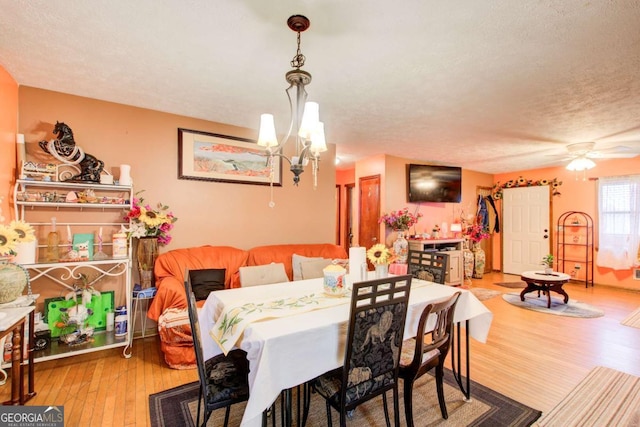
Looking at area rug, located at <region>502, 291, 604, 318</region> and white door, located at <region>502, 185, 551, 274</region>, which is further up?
white door, located at <region>502, 185, 551, 274</region>

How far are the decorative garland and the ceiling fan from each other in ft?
4.81

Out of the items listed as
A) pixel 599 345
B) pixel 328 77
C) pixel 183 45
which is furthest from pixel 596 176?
pixel 183 45

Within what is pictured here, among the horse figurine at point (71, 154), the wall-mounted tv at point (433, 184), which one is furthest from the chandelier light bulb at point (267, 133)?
the wall-mounted tv at point (433, 184)

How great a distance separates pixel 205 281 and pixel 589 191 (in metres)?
7.32

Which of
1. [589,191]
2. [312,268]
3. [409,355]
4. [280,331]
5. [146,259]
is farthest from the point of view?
[589,191]

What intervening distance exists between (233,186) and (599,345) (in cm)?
446

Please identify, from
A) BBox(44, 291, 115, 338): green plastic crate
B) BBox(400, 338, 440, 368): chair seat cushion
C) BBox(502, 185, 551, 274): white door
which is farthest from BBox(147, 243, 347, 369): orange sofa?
BBox(502, 185, 551, 274): white door

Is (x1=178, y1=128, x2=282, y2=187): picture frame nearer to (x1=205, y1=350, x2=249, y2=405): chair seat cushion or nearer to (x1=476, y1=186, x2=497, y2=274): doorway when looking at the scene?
(x1=205, y1=350, x2=249, y2=405): chair seat cushion

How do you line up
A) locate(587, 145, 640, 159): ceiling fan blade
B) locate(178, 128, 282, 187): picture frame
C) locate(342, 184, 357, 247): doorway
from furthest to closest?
locate(342, 184, 357, 247): doorway → locate(587, 145, 640, 159): ceiling fan blade → locate(178, 128, 282, 187): picture frame

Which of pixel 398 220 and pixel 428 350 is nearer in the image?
pixel 428 350

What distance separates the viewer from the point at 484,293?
5227 mm

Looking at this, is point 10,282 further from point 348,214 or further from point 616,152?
point 616,152

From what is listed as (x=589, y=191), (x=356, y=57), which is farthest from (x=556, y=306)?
(x=356, y=57)

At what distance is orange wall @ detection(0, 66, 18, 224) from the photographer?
93.7 inches
